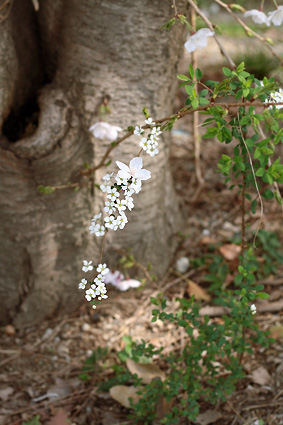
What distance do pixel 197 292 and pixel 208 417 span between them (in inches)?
29.4

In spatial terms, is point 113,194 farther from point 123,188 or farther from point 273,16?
point 273,16

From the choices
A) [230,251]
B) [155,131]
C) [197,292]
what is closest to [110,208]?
[155,131]

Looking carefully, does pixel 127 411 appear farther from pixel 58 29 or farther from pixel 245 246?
pixel 58 29

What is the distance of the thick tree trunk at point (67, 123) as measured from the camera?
6.39 ft

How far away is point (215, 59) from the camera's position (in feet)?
14.9

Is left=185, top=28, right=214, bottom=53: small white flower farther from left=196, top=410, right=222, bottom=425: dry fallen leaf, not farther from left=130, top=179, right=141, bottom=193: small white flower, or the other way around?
left=196, top=410, right=222, bottom=425: dry fallen leaf

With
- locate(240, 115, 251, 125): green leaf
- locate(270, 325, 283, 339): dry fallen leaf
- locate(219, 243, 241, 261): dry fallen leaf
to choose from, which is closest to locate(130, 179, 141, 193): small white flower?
locate(240, 115, 251, 125): green leaf

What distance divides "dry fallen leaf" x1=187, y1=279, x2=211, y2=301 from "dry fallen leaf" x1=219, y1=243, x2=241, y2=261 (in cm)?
22

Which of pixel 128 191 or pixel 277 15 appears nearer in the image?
pixel 128 191

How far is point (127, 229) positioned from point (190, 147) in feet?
4.72

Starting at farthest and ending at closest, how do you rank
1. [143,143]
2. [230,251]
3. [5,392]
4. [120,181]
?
1. [230,251]
2. [5,392]
3. [143,143]
4. [120,181]

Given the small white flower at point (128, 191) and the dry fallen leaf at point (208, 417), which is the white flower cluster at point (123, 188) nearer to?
the small white flower at point (128, 191)

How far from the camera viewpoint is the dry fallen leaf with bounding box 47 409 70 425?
1.76m

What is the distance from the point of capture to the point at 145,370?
6.18 ft
